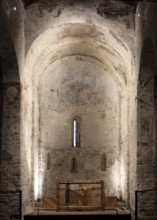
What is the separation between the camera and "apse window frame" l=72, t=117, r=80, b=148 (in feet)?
52.4

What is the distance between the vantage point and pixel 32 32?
12.4 meters

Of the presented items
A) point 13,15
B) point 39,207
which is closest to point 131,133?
point 39,207

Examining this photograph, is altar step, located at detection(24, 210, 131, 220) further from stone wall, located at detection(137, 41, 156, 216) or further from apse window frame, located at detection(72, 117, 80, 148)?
apse window frame, located at detection(72, 117, 80, 148)

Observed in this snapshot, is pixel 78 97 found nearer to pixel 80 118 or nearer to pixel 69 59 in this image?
pixel 80 118

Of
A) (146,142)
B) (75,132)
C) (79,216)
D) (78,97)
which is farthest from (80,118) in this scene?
(79,216)

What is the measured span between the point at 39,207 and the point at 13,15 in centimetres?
601

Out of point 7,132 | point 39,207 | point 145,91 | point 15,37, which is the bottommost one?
point 39,207

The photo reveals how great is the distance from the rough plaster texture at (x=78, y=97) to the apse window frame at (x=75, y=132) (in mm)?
145

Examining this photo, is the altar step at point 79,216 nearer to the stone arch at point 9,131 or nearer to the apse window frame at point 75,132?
the stone arch at point 9,131

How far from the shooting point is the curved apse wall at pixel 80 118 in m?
15.5

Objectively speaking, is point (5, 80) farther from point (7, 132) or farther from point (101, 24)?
point (101, 24)

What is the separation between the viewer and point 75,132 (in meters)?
16.0

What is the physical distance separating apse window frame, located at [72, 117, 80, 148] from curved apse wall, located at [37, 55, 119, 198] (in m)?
0.11

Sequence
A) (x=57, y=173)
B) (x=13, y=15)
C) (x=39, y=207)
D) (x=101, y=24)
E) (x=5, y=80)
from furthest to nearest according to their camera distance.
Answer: (x=57, y=173) < (x=39, y=207) < (x=101, y=24) < (x=5, y=80) < (x=13, y=15)
